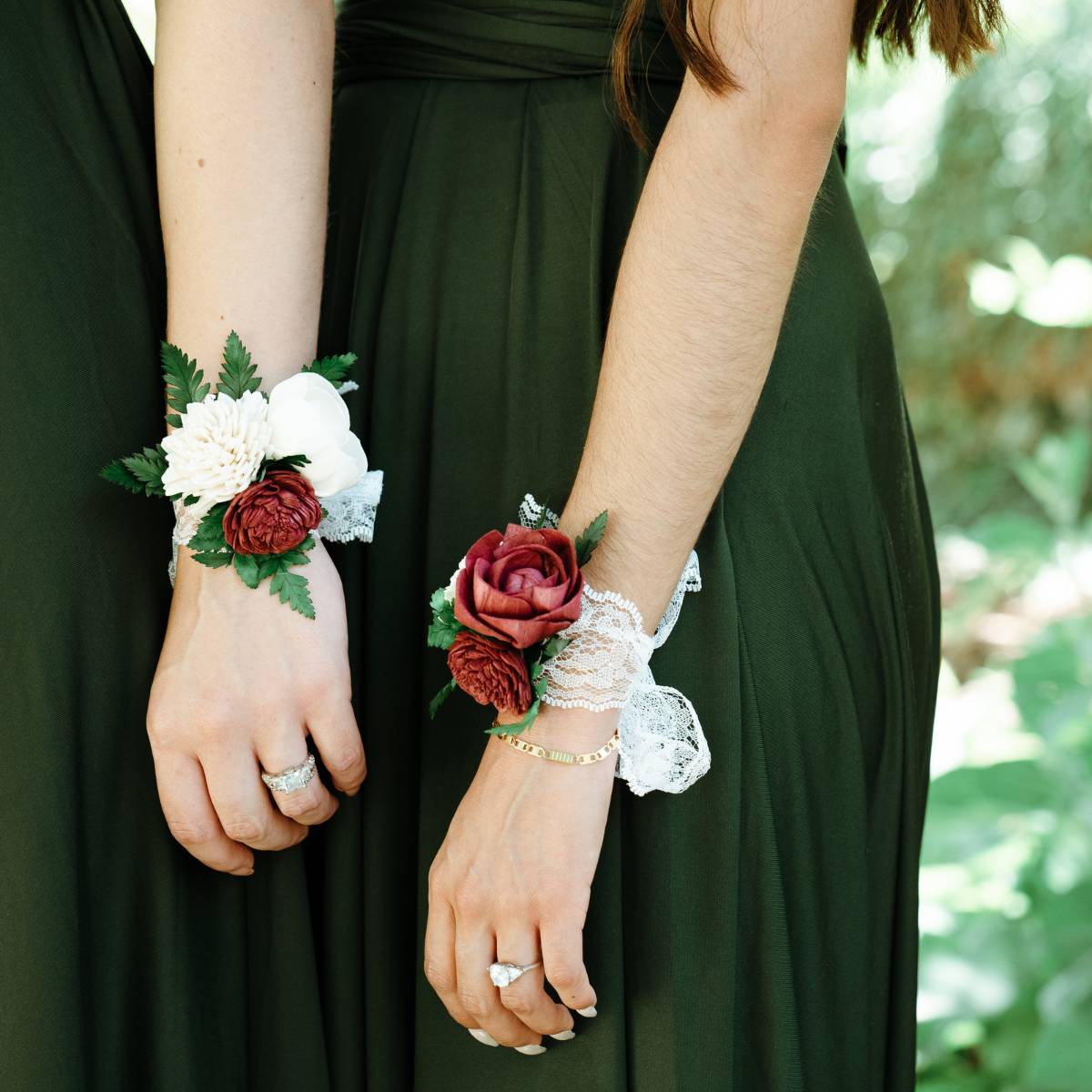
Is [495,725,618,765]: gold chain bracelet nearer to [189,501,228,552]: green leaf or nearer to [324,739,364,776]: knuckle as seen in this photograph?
[324,739,364,776]: knuckle

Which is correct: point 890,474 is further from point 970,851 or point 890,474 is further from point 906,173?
point 906,173

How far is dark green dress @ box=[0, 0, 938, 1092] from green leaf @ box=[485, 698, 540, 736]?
12cm

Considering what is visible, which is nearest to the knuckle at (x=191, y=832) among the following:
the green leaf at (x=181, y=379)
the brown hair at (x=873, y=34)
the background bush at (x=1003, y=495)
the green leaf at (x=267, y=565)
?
the green leaf at (x=267, y=565)

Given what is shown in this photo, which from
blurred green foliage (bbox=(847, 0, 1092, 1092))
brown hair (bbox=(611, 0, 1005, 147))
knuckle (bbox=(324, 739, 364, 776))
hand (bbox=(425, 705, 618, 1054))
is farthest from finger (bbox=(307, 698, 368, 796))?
blurred green foliage (bbox=(847, 0, 1092, 1092))

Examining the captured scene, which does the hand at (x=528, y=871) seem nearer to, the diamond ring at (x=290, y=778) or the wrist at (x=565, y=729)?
the wrist at (x=565, y=729)

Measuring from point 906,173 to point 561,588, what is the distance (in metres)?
4.35

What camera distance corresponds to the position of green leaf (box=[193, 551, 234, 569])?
0.90 metres

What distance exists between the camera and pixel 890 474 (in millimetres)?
1275

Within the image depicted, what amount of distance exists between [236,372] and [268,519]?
0.13 m

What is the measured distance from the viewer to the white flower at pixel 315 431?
3.04ft

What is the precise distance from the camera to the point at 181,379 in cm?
94

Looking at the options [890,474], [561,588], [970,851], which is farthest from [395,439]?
[970,851]

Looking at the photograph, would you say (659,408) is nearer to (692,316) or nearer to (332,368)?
(692,316)

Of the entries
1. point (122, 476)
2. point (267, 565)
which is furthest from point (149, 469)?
point (267, 565)
